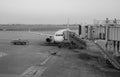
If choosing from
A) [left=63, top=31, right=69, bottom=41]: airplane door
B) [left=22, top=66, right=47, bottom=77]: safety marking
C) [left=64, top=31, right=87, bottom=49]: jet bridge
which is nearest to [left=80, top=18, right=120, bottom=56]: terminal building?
[left=22, top=66, right=47, bottom=77]: safety marking

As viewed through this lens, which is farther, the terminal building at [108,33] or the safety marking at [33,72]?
the terminal building at [108,33]

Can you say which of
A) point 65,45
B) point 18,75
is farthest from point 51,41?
point 18,75

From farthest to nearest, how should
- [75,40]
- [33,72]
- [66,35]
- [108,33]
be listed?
[66,35] → [75,40] → [108,33] → [33,72]

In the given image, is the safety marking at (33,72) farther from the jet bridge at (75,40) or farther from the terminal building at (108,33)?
the jet bridge at (75,40)

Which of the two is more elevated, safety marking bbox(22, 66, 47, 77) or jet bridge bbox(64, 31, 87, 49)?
jet bridge bbox(64, 31, 87, 49)

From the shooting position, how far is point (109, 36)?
60.3 feet

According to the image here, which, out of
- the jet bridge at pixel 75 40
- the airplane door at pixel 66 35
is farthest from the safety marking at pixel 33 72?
the airplane door at pixel 66 35

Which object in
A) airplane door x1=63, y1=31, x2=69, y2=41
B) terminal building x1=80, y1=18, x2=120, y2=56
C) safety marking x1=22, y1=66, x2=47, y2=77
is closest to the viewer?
safety marking x1=22, y1=66, x2=47, y2=77

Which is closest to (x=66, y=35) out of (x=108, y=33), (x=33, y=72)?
(x=108, y=33)

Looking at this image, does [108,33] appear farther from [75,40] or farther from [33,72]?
[75,40]

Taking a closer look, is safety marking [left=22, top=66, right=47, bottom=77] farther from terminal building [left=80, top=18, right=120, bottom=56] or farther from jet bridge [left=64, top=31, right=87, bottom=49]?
jet bridge [left=64, top=31, right=87, bottom=49]

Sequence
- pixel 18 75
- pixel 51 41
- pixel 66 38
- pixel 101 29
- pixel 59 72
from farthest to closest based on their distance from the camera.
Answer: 1. pixel 51 41
2. pixel 66 38
3. pixel 101 29
4. pixel 59 72
5. pixel 18 75

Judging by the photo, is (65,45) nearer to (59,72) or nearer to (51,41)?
(51,41)

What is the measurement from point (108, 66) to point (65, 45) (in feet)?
62.3
